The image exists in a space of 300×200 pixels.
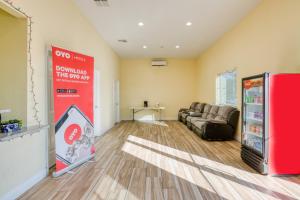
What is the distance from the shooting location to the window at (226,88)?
6.18 metres

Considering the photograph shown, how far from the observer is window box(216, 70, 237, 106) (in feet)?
20.3

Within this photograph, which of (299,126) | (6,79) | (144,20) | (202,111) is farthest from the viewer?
(202,111)

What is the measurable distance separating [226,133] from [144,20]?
3.88m

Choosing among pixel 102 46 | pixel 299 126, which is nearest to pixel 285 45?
pixel 299 126

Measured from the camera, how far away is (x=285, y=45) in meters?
3.57

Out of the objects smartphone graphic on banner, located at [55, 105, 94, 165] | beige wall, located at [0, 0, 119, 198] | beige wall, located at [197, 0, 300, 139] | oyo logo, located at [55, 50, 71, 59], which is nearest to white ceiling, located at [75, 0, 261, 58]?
beige wall, located at [197, 0, 300, 139]

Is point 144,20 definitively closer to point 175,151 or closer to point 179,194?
point 175,151

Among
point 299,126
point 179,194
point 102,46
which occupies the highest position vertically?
point 102,46

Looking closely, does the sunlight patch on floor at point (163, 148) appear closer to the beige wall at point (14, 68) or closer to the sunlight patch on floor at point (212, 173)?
the sunlight patch on floor at point (212, 173)

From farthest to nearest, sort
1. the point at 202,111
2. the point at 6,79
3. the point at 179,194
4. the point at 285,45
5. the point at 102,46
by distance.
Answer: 1. the point at 202,111
2. the point at 102,46
3. the point at 285,45
4. the point at 6,79
5. the point at 179,194

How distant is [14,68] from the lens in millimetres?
2738

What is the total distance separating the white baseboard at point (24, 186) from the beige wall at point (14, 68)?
82cm

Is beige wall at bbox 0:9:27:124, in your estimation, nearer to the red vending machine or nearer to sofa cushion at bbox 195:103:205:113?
the red vending machine

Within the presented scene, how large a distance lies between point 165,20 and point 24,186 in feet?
15.3
